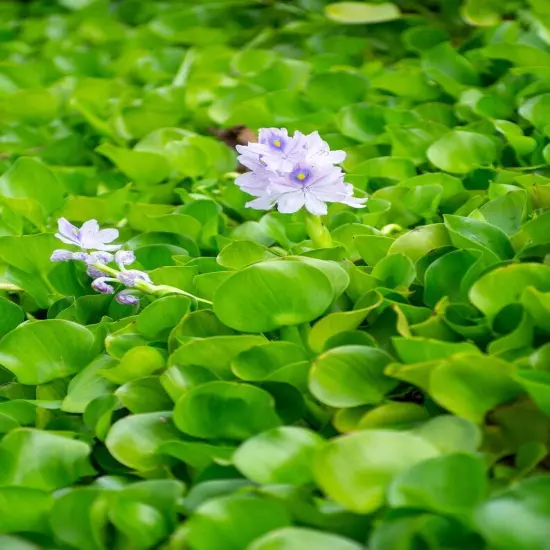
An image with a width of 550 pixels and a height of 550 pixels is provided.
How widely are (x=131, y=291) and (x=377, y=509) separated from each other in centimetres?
45

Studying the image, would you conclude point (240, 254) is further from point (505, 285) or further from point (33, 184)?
point (33, 184)

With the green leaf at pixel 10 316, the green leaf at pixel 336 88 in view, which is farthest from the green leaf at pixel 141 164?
the green leaf at pixel 10 316

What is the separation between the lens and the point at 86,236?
1.04 meters

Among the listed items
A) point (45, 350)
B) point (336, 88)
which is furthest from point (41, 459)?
point (336, 88)

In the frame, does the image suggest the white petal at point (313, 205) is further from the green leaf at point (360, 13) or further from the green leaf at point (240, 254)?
the green leaf at point (360, 13)

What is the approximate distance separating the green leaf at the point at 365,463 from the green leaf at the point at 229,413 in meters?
0.13

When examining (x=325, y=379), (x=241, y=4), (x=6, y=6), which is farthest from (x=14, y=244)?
(x=6, y=6)

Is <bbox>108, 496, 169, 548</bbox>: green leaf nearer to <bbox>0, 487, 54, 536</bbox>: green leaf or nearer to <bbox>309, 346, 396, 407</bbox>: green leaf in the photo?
<bbox>0, 487, 54, 536</bbox>: green leaf

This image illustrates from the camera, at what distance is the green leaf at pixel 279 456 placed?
0.72 meters

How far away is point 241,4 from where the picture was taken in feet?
8.23

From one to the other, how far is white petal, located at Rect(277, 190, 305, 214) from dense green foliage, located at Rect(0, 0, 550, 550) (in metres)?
0.07

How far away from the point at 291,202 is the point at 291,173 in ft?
0.11

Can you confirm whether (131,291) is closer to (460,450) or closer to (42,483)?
(42,483)

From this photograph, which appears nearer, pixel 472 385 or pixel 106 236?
pixel 472 385
